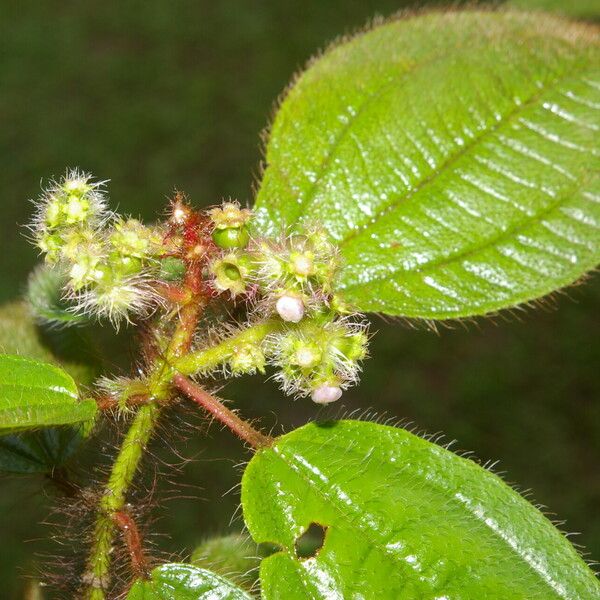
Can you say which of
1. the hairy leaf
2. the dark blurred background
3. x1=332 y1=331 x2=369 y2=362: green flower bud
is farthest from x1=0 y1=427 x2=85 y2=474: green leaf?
the dark blurred background

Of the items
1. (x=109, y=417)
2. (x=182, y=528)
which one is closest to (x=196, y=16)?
(x=182, y=528)

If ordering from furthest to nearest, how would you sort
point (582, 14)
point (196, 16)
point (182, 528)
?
point (196, 16) < point (182, 528) < point (582, 14)

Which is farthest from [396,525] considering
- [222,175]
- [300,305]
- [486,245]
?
[222,175]

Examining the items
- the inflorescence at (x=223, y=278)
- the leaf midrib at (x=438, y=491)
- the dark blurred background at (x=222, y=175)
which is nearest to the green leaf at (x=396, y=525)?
the leaf midrib at (x=438, y=491)

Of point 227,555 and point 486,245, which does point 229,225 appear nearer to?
point 486,245

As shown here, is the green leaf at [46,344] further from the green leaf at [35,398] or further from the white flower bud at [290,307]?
the white flower bud at [290,307]

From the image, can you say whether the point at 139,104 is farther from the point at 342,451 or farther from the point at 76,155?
the point at 342,451
